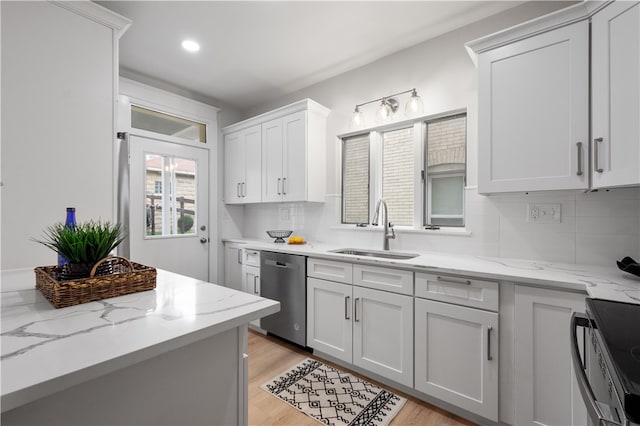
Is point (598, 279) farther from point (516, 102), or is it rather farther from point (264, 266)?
point (264, 266)

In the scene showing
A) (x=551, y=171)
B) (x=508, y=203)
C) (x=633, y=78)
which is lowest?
(x=508, y=203)

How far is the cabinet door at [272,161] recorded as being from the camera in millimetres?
3221

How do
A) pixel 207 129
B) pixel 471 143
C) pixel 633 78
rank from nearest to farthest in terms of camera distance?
pixel 633 78
pixel 471 143
pixel 207 129

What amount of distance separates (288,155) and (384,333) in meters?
1.99

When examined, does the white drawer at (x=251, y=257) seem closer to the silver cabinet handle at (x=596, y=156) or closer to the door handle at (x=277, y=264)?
the door handle at (x=277, y=264)

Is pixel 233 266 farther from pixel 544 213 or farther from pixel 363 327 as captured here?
pixel 544 213

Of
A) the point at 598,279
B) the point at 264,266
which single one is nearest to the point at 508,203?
the point at 598,279

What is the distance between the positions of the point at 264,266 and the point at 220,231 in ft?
4.20

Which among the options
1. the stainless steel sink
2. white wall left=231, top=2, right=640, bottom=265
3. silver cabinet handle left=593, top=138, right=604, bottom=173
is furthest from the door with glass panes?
silver cabinet handle left=593, top=138, right=604, bottom=173

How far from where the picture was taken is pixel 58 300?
0.85m

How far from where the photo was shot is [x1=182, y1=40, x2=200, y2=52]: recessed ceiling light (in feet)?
8.30

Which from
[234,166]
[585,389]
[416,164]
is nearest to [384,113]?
[416,164]

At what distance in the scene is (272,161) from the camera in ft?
10.8

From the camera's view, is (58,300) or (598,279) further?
(598,279)
